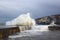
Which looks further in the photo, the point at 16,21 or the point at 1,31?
the point at 16,21

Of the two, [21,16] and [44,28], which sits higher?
[21,16]

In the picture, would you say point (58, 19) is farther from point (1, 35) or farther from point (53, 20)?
point (1, 35)

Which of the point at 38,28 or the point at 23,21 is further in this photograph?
the point at 23,21

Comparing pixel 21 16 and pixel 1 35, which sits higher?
pixel 21 16


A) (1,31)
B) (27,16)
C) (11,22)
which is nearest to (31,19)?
(27,16)

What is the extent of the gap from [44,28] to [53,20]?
2.68 meters

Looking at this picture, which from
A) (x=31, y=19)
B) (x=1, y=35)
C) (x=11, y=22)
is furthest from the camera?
(x=31, y=19)

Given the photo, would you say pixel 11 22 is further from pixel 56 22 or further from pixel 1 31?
pixel 1 31

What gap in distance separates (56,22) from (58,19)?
52cm

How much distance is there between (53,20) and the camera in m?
19.6

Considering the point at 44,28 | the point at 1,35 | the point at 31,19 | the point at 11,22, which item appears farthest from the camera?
the point at 31,19

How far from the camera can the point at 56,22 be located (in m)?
20.2

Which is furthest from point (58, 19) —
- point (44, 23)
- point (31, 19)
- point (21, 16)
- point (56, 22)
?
point (21, 16)

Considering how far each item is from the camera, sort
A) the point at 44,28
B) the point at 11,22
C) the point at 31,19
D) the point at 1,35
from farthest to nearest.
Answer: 1. the point at 31,19
2. the point at 11,22
3. the point at 44,28
4. the point at 1,35
